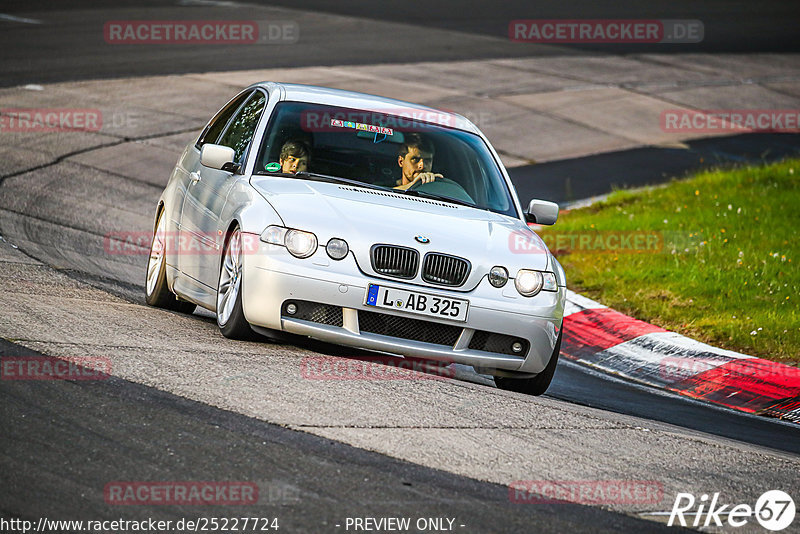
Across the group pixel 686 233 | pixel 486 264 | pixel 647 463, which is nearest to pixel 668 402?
pixel 486 264

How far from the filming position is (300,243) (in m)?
6.80

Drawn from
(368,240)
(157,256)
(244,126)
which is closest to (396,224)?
(368,240)

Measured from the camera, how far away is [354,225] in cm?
689

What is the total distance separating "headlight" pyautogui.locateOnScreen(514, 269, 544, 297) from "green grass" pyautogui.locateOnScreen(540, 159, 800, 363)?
9.77 feet

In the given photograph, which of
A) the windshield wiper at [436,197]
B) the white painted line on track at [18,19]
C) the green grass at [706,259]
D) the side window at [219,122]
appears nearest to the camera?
the windshield wiper at [436,197]

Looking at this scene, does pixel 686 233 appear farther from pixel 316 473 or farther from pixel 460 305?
pixel 316 473

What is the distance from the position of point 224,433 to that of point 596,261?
7.57 m

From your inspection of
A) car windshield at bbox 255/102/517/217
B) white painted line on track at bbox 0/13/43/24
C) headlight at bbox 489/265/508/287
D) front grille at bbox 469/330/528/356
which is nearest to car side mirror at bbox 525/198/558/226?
car windshield at bbox 255/102/517/217

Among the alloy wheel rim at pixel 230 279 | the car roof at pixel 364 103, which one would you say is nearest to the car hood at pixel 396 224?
the alloy wheel rim at pixel 230 279

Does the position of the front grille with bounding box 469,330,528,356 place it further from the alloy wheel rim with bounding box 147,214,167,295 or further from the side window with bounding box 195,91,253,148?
the side window with bounding box 195,91,253,148

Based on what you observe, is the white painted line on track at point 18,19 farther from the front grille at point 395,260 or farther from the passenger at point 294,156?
the front grille at point 395,260

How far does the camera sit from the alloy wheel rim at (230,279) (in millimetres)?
7020

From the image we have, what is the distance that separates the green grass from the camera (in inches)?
392

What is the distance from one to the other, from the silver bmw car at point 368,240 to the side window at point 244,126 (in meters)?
0.02
